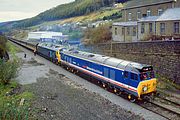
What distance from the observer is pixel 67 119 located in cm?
1560

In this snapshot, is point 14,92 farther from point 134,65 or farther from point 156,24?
point 156,24

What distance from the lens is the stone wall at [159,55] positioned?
24125mm

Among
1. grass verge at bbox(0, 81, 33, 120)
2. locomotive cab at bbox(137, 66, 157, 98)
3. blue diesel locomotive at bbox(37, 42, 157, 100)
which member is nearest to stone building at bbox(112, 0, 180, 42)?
blue diesel locomotive at bbox(37, 42, 157, 100)

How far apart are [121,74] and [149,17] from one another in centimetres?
1994

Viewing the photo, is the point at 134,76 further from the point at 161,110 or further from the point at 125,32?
the point at 125,32

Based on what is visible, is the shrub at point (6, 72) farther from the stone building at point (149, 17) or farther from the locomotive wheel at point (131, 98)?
the stone building at point (149, 17)

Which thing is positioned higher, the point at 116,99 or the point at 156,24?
the point at 156,24

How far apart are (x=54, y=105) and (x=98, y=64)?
7.99m

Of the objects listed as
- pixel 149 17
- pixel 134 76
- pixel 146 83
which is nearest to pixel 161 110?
pixel 146 83

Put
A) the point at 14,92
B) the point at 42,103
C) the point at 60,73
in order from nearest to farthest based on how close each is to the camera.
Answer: the point at 42,103 → the point at 14,92 → the point at 60,73

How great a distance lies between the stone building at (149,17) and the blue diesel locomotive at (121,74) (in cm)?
1131

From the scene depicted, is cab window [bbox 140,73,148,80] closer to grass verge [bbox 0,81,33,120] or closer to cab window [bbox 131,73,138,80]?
cab window [bbox 131,73,138,80]

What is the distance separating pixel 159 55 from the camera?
26156mm

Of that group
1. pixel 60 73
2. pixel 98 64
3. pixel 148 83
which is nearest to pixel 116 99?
pixel 148 83
